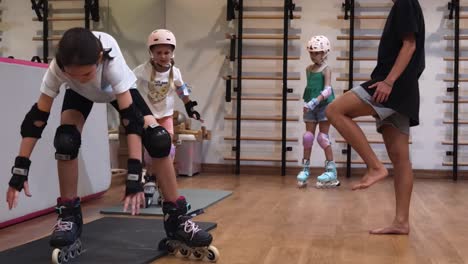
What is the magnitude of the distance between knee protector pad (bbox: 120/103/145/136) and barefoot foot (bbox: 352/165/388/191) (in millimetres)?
1074

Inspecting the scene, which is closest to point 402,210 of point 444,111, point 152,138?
point 152,138

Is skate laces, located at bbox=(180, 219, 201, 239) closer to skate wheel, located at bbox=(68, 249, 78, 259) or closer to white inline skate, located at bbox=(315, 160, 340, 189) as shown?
skate wheel, located at bbox=(68, 249, 78, 259)

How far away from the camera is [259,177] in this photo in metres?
6.31

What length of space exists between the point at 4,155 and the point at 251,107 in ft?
13.2

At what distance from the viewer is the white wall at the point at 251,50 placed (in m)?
6.41

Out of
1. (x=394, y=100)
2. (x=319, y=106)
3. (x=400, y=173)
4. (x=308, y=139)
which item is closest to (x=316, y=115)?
(x=319, y=106)

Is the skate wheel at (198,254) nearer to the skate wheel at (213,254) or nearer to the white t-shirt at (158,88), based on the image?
the skate wheel at (213,254)

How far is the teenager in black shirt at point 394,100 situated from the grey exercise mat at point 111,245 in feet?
2.92

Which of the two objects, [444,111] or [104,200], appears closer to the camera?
[104,200]

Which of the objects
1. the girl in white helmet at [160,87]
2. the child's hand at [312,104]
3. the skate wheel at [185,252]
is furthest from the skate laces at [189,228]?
the child's hand at [312,104]

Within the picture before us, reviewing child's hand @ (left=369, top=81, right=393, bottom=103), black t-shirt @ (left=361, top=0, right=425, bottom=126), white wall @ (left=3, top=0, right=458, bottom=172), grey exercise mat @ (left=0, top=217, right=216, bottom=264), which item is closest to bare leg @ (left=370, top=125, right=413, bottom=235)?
black t-shirt @ (left=361, top=0, right=425, bottom=126)

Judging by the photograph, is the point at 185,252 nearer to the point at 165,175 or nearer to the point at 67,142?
the point at 165,175

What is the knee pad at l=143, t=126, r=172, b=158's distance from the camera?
2.28 meters

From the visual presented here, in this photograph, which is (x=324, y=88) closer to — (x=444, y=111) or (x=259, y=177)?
(x=259, y=177)
